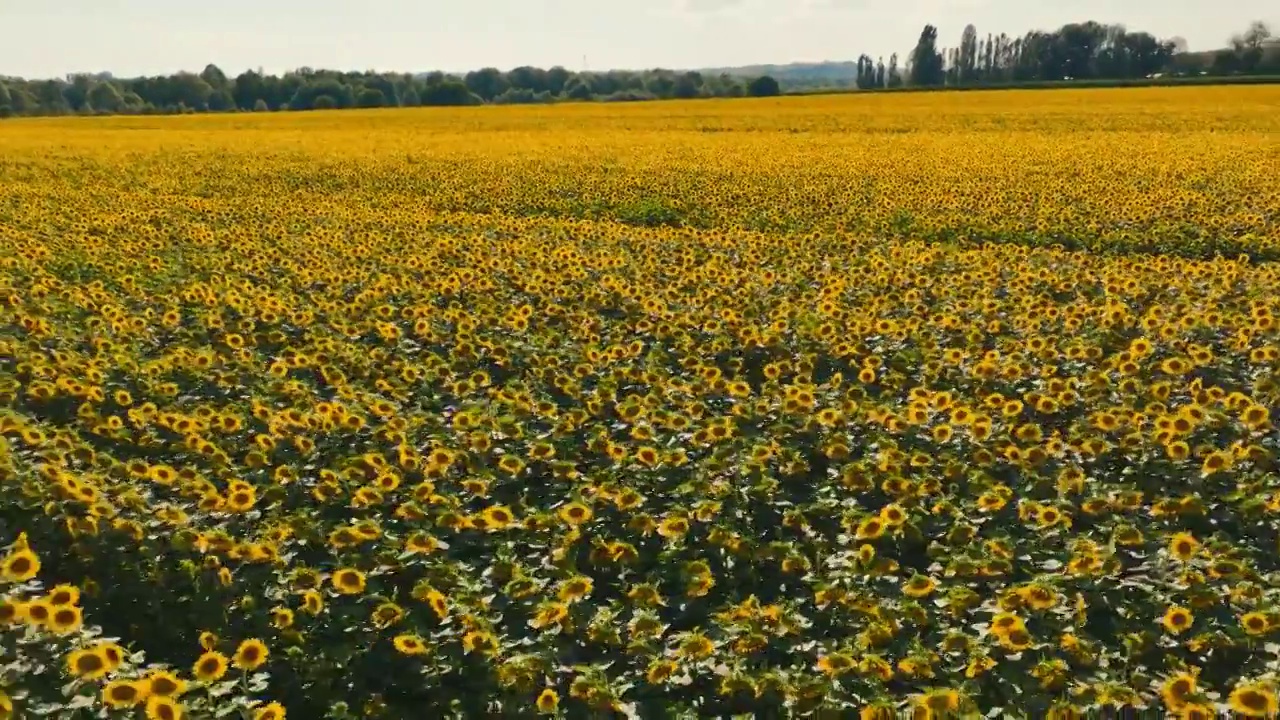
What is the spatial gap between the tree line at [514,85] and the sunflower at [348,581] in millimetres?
81353

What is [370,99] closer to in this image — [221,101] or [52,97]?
[221,101]

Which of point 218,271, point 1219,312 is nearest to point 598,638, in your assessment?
point 1219,312

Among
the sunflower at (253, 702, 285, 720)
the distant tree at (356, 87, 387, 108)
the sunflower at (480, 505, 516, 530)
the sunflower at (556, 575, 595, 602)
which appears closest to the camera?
the sunflower at (253, 702, 285, 720)

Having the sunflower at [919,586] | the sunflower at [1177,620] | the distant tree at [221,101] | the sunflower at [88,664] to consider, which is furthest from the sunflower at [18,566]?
the distant tree at [221,101]

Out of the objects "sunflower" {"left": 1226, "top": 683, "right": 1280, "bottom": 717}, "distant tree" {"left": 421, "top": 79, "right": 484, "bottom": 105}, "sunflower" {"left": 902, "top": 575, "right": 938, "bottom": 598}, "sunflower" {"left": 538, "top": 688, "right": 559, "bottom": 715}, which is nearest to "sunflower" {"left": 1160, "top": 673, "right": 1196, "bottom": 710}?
"sunflower" {"left": 1226, "top": 683, "right": 1280, "bottom": 717}

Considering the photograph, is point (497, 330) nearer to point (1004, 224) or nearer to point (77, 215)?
point (1004, 224)

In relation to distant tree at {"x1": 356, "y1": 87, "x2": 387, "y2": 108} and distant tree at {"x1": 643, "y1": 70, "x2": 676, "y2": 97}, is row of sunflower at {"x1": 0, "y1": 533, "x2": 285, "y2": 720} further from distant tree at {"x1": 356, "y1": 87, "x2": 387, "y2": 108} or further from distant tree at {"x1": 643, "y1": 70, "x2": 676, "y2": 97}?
distant tree at {"x1": 643, "y1": 70, "x2": 676, "y2": 97}

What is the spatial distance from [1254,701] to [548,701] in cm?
277

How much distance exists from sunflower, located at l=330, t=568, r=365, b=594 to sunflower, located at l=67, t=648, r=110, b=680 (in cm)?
107

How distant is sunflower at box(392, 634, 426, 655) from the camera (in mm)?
4129

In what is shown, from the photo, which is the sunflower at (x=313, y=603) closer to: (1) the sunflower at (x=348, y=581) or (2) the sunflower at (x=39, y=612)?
(1) the sunflower at (x=348, y=581)

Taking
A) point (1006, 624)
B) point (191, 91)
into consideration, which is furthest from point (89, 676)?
point (191, 91)

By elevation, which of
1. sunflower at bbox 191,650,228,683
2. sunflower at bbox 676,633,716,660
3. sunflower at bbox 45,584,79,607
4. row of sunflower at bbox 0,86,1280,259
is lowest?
sunflower at bbox 676,633,716,660

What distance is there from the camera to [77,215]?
16797 mm
